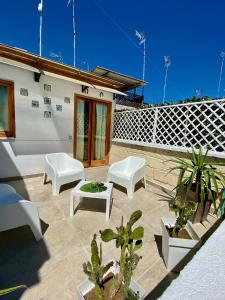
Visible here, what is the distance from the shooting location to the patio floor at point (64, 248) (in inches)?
57.1

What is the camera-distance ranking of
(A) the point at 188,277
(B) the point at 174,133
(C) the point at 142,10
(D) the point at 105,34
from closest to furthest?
(A) the point at 188,277, (B) the point at 174,133, (C) the point at 142,10, (D) the point at 105,34

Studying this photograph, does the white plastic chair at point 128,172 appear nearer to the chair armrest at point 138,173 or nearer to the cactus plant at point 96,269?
the chair armrest at point 138,173

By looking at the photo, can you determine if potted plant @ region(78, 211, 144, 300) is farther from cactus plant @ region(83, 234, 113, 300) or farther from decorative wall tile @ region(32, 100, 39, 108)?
decorative wall tile @ region(32, 100, 39, 108)

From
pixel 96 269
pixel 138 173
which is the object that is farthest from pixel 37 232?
pixel 138 173

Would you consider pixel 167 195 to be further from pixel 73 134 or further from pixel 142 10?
pixel 142 10

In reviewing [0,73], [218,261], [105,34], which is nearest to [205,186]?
[218,261]

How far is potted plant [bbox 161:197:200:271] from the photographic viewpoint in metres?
1.55

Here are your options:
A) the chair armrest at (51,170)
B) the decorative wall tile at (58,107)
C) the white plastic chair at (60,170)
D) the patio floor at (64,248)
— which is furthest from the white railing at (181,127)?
the chair armrest at (51,170)

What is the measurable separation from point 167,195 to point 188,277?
3275mm

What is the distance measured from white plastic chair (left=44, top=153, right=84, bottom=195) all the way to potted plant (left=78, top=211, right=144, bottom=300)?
2291mm

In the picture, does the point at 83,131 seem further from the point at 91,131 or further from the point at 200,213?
the point at 200,213

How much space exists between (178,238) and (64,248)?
4.21 ft

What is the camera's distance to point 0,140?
3.69 meters

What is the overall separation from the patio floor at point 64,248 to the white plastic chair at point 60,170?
311 mm
